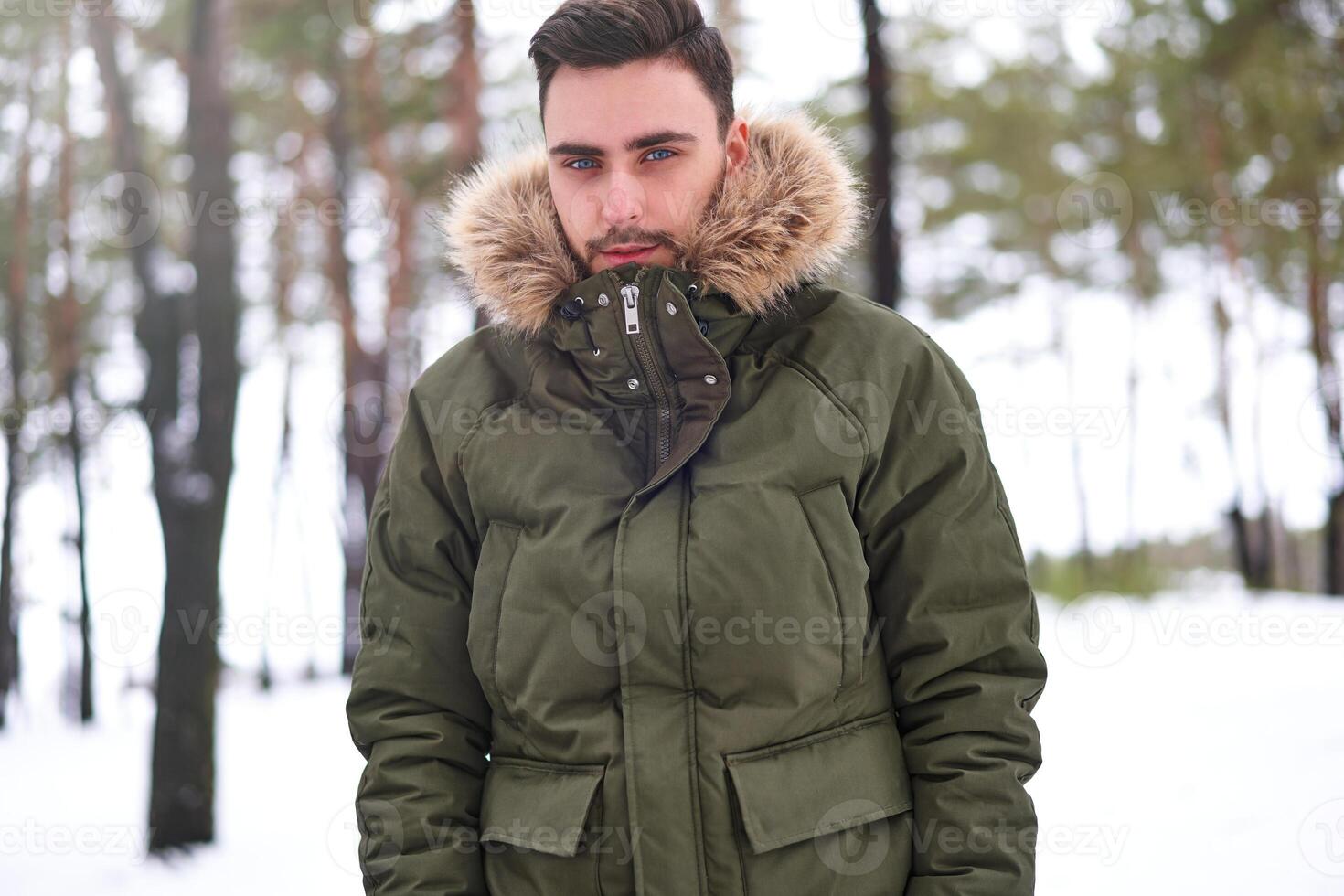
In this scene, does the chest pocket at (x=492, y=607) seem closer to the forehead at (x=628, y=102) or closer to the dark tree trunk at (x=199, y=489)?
the forehead at (x=628, y=102)

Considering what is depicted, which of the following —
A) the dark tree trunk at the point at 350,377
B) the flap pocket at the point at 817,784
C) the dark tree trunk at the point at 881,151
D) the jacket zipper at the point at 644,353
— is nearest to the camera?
the flap pocket at the point at 817,784

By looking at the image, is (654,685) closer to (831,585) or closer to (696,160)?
(831,585)

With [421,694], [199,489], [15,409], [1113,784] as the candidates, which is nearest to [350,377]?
[15,409]

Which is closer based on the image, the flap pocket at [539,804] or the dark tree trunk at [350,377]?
the flap pocket at [539,804]

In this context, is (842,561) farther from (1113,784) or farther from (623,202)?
(1113,784)

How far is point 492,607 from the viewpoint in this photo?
64.2 inches

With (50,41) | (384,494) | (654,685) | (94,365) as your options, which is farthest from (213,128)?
(94,365)

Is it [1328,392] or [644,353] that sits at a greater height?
[1328,392]

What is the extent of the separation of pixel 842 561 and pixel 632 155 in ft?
2.34

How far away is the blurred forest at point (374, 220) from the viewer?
530 cm

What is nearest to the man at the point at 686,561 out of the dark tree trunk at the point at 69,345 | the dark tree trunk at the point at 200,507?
the dark tree trunk at the point at 200,507

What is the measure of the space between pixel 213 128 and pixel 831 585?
491 cm

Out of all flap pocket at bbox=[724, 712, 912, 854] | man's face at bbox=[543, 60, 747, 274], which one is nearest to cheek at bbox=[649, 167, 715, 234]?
man's face at bbox=[543, 60, 747, 274]

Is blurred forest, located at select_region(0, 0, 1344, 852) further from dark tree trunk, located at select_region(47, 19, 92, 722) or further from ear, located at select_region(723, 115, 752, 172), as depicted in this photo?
ear, located at select_region(723, 115, 752, 172)
